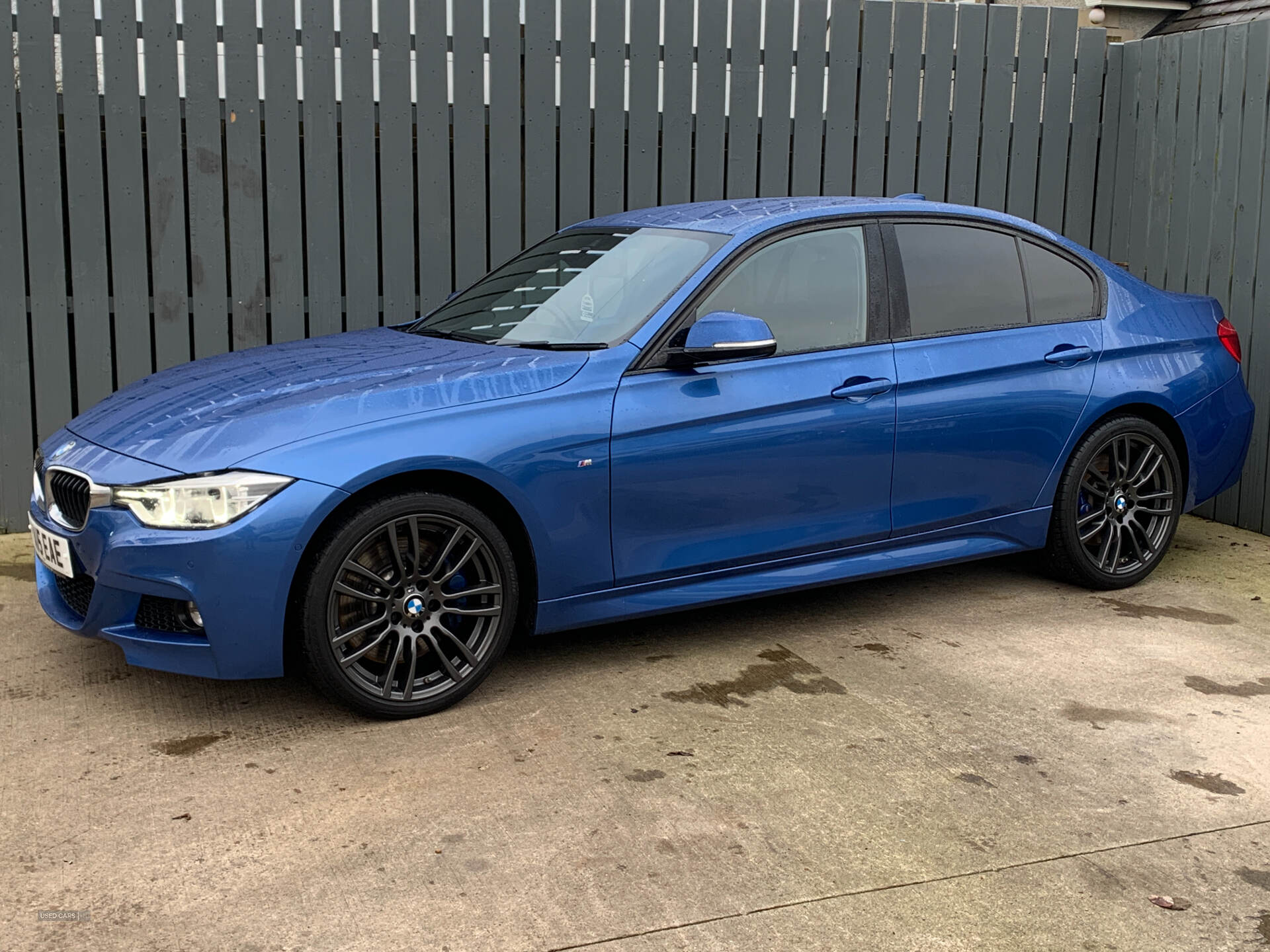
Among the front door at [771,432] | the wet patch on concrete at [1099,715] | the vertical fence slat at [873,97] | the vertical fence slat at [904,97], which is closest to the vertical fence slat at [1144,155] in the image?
the vertical fence slat at [904,97]

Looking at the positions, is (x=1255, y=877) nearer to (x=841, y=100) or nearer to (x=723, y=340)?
(x=723, y=340)

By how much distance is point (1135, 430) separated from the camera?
5.53 metres

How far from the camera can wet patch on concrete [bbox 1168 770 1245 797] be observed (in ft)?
12.1

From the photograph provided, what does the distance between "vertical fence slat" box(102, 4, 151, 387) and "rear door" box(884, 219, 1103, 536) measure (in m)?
3.59

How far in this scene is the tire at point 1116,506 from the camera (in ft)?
17.9

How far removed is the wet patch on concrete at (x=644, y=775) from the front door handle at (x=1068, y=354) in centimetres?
256

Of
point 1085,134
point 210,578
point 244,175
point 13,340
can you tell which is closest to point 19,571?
point 13,340

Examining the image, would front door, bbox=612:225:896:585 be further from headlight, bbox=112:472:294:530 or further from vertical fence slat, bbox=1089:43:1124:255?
vertical fence slat, bbox=1089:43:1124:255

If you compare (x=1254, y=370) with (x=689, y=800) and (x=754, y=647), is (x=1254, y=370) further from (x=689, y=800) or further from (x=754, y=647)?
(x=689, y=800)

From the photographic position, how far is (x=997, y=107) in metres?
7.74

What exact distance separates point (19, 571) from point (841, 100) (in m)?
5.03

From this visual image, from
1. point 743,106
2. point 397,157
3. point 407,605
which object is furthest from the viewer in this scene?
point 743,106

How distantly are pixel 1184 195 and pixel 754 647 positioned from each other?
4238 millimetres

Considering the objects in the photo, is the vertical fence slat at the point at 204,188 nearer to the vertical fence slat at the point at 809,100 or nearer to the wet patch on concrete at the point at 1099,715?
the vertical fence slat at the point at 809,100
